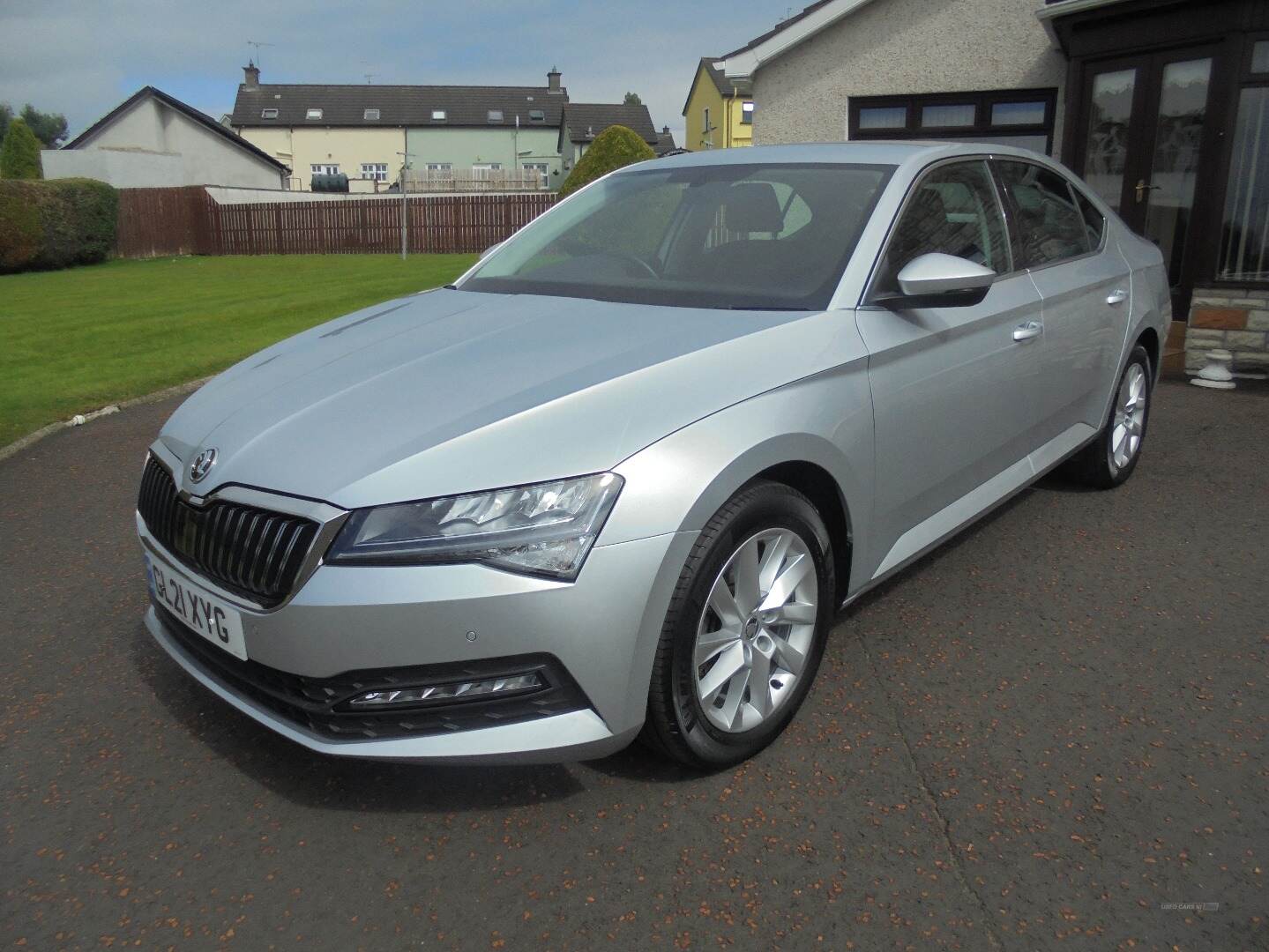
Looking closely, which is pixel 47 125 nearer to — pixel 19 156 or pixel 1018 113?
pixel 19 156

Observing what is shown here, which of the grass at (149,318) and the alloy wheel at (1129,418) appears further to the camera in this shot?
the grass at (149,318)

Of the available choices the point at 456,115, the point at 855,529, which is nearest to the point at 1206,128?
the point at 855,529

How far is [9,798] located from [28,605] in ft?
5.02

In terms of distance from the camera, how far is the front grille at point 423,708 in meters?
2.35

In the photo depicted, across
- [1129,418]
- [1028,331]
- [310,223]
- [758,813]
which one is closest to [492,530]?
[758,813]

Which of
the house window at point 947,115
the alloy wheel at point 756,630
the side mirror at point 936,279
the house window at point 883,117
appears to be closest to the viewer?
the alloy wheel at point 756,630

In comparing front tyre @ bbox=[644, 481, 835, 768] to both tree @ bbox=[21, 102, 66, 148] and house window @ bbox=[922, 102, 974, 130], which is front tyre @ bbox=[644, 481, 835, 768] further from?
tree @ bbox=[21, 102, 66, 148]

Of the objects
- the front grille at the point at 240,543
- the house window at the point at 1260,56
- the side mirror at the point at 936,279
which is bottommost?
the front grille at the point at 240,543

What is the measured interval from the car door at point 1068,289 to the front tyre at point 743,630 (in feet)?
5.72

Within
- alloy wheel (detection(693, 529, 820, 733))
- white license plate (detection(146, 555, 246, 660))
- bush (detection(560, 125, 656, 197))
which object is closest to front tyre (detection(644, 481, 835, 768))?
alloy wheel (detection(693, 529, 820, 733))

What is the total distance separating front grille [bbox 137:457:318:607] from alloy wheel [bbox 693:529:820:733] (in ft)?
3.23

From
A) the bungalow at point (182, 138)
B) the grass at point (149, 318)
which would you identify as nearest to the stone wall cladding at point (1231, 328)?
the grass at point (149, 318)

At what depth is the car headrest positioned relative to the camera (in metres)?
3.64

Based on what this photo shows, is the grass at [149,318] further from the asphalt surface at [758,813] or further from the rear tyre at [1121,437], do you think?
the rear tyre at [1121,437]
